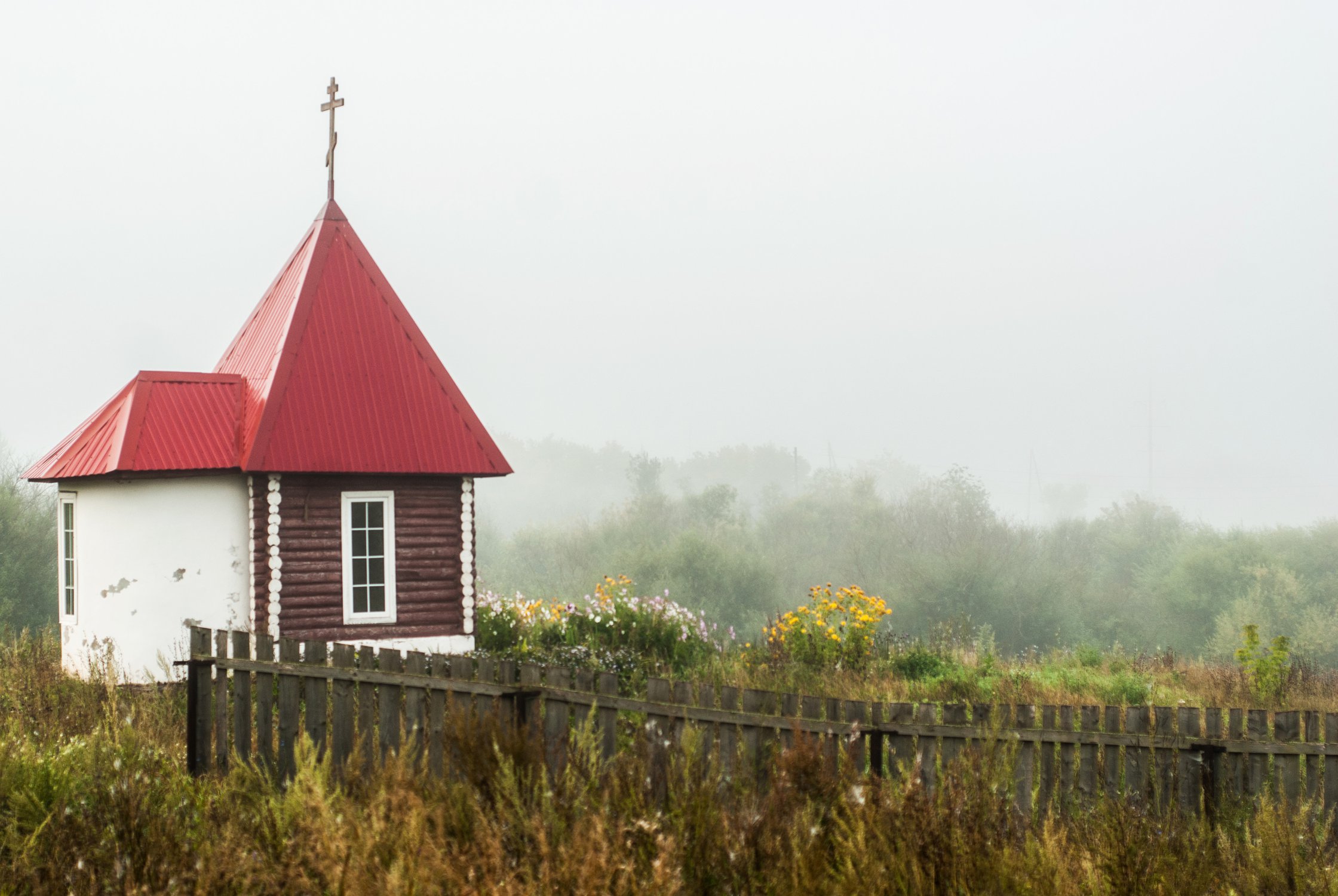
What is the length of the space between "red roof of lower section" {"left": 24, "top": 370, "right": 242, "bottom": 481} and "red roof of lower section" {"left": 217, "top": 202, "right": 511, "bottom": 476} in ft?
1.07

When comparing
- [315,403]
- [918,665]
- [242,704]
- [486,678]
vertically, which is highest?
[315,403]

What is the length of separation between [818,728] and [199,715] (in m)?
4.56

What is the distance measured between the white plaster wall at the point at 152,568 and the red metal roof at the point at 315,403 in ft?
1.58

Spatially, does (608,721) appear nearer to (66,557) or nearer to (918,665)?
(918,665)

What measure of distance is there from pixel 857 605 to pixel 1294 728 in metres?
9.11

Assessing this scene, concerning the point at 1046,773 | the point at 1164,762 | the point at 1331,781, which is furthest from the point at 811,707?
the point at 1331,781

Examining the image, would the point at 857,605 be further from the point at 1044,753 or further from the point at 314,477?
the point at 1044,753

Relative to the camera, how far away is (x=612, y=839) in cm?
452

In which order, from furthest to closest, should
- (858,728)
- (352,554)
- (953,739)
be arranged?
(352,554)
(953,739)
(858,728)

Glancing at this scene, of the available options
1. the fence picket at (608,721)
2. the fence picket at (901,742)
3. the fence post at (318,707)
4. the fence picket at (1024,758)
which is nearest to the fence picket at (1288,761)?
the fence picket at (1024,758)

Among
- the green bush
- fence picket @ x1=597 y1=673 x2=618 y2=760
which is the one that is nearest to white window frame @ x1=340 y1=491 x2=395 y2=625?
the green bush

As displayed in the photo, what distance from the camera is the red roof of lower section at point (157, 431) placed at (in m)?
12.7

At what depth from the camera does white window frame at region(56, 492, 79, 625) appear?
13195 mm

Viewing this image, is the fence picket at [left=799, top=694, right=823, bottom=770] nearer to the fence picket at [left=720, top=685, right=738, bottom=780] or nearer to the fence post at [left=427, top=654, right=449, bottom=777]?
the fence picket at [left=720, top=685, right=738, bottom=780]
